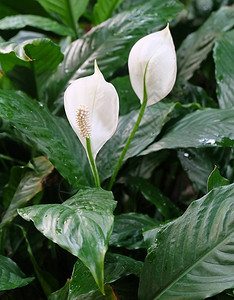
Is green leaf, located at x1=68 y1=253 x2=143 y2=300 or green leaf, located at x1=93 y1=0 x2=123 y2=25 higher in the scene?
green leaf, located at x1=93 y1=0 x2=123 y2=25

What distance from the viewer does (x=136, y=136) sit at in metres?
0.77

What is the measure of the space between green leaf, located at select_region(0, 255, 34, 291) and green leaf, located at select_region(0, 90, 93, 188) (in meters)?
0.15

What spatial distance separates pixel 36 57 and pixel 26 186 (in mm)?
223

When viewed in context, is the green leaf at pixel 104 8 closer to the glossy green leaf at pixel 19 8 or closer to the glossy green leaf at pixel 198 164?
the glossy green leaf at pixel 19 8

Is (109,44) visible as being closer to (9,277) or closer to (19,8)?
(19,8)

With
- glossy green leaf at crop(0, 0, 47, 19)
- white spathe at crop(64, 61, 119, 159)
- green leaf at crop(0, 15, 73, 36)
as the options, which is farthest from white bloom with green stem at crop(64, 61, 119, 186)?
glossy green leaf at crop(0, 0, 47, 19)

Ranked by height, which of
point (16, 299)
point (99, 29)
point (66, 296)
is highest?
point (99, 29)

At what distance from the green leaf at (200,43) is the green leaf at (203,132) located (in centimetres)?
26

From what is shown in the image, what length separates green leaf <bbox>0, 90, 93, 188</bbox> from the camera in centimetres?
63

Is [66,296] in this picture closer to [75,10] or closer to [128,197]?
[128,197]

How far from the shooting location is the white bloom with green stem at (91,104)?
556mm

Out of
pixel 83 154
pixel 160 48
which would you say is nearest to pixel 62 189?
pixel 83 154

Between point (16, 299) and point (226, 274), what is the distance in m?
0.37

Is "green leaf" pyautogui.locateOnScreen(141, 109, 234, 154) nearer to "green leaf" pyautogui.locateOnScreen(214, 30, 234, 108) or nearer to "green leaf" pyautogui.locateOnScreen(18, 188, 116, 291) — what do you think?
"green leaf" pyautogui.locateOnScreen(214, 30, 234, 108)
